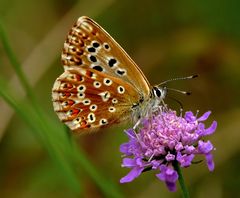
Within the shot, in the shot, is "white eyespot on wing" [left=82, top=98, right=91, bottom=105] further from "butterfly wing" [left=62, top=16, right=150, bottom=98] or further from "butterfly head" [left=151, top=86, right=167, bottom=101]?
"butterfly head" [left=151, top=86, right=167, bottom=101]

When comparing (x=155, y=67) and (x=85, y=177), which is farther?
(x=155, y=67)

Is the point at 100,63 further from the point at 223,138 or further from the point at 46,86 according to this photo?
the point at 46,86

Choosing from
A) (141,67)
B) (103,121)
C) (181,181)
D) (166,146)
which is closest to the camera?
(181,181)

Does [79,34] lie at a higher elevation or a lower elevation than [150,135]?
higher

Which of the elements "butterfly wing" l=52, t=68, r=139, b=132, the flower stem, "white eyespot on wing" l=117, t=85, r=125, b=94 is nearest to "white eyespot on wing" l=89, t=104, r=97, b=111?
"butterfly wing" l=52, t=68, r=139, b=132

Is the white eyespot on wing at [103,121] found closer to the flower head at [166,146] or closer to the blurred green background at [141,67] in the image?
the flower head at [166,146]

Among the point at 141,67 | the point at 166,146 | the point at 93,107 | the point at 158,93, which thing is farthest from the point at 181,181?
the point at 141,67

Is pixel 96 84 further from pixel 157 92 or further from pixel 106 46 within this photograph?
pixel 157 92

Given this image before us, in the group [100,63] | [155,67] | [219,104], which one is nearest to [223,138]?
[219,104]
